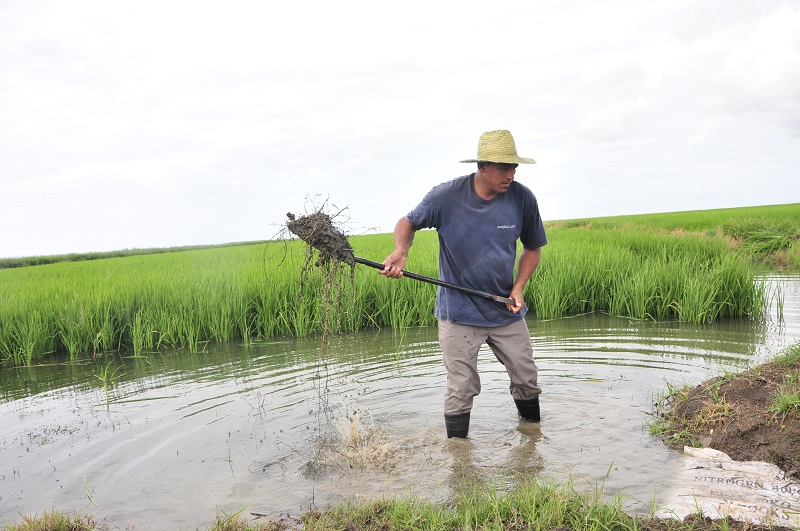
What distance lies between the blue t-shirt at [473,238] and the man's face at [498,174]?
0.13m

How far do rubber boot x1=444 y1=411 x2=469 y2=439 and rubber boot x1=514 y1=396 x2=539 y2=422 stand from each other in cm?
47

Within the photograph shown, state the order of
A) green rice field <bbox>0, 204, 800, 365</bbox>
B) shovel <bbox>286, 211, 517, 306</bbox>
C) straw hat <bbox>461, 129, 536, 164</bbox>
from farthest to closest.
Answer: green rice field <bbox>0, 204, 800, 365</bbox>, shovel <bbox>286, 211, 517, 306</bbox>, straw hat <bbox>461, 129, 536, 164</bbox>

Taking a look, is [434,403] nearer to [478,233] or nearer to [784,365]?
[478,233]

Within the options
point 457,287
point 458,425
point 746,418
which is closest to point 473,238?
point 457,287

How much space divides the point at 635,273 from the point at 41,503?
7076mm

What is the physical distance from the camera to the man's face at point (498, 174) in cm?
343

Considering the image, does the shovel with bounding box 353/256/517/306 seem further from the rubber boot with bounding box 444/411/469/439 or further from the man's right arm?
the rubber boot with bounding box 444/411/469/439

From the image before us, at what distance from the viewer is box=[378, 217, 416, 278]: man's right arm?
11.4 feet

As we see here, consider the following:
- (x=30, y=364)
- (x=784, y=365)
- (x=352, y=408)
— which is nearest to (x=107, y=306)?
(x=30, y=364)

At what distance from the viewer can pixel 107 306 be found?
7.68 meters

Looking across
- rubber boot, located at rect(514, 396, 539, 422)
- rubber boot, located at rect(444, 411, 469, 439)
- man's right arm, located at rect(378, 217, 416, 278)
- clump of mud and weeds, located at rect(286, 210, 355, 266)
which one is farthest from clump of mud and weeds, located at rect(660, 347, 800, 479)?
clump of mud and weeds, located at rect(286, 210, 355, 266)

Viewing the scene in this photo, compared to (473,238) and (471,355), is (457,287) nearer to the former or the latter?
(473,238)

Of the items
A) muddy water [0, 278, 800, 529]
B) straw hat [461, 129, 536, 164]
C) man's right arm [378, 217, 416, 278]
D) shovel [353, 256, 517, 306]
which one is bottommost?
muddy water [0, 278, 800, 529]

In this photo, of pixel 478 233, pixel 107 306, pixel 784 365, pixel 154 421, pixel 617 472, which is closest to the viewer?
pixel 617 472
